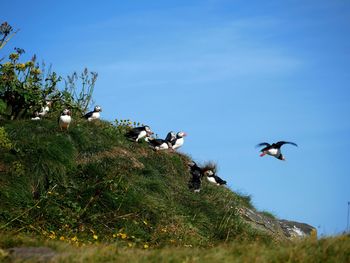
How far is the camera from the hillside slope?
44.1 ft

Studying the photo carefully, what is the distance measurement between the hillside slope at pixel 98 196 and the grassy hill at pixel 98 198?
0.02 meters

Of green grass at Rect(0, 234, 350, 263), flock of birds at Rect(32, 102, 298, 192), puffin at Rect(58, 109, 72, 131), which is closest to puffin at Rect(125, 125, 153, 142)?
flock of birds at Rect(32, 102, 298, 192)

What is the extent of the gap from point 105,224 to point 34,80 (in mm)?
8168

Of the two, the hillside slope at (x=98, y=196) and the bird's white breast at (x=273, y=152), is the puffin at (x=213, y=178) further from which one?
the bird's white breast at (x=273, y=152)

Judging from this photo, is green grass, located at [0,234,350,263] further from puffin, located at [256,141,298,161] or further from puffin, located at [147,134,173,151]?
puffin, located at [256,141,298,161]

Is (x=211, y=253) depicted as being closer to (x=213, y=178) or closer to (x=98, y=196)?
(x=98, y=196)

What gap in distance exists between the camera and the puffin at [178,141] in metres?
20.8

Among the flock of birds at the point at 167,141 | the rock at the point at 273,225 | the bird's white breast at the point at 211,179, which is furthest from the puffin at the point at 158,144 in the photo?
the rock at the point at 273,225

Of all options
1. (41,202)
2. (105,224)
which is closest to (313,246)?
(105,224)

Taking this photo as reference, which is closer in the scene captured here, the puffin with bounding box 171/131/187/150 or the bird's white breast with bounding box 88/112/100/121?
the bird's white breast with bounding box 88/112/100/121

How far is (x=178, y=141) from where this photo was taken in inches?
827

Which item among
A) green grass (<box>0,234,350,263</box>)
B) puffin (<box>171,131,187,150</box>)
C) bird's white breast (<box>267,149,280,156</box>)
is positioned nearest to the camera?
green grass (<box>0,234,350,263</box>)

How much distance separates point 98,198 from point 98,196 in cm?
5

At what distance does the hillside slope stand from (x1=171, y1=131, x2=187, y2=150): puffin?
2.43 meters
